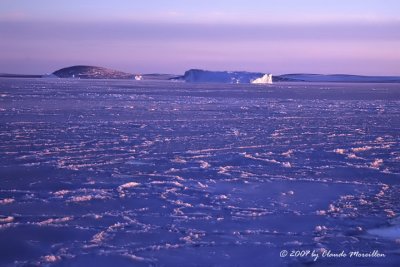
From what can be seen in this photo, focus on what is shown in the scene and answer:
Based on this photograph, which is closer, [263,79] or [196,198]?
[196,198]

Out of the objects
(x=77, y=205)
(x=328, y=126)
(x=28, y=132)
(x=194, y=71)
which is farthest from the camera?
(x=194, y=71)

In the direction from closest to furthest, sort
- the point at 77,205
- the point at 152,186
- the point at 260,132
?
the point at 77,205 < the point at 152,186 < the point at 260,132

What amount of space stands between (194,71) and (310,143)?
5768 centimetres

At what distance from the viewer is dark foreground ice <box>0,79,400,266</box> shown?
12.6 ft

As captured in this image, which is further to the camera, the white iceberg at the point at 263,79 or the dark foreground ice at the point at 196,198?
the white iceberg at the point at 263,79

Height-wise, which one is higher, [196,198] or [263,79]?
[263,79]

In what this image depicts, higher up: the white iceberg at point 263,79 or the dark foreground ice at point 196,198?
the white iceberg at point 263,79

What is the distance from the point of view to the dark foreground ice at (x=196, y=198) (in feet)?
12.6

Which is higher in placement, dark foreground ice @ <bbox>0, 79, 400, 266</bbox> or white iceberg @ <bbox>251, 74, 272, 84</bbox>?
white iceberg @ <bbox>251, 74, 272, 84</bbox>

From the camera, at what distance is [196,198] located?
5.26 m

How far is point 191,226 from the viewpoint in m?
4.38

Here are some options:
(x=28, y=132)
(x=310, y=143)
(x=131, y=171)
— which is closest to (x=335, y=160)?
(x=310, y=143)

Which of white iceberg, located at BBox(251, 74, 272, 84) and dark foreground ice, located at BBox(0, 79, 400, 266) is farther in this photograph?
white iceberg, located at BBox(251, 74, 272, 84)

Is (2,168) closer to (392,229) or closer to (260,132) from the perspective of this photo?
(392,229)
